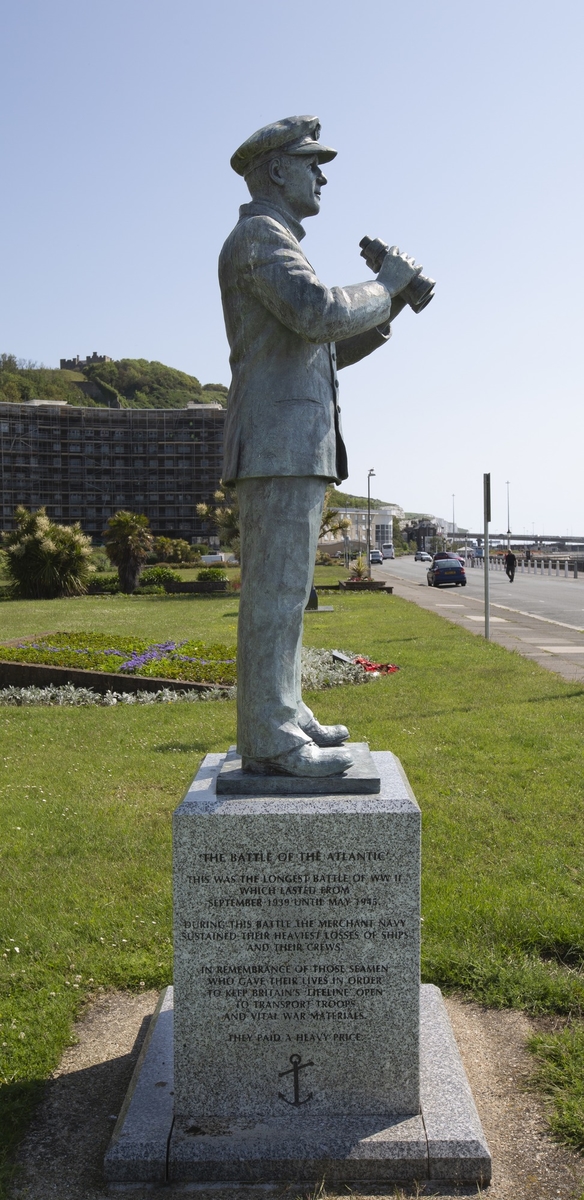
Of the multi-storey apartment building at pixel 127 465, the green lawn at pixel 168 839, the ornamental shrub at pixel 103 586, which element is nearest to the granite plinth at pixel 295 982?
the green lawn at pixel 168 839

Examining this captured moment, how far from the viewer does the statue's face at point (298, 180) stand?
3.36 m

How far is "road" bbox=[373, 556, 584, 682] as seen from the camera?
1505cm

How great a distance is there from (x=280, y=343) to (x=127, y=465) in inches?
4123

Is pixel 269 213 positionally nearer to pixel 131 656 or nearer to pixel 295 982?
pixel 295 982

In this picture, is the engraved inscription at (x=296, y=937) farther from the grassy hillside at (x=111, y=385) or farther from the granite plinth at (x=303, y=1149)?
the grassy hillside at (x=111, y=385)

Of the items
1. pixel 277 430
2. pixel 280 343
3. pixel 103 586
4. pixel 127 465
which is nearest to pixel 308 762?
Answer: pixel 277 430

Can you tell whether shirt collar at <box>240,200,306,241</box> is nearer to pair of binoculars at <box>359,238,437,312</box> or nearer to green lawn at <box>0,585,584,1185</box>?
pair of binoculars at <box>359,238,437,312</box>

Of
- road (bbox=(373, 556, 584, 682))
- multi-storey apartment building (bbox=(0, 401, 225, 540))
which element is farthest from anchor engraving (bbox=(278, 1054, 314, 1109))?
multi-storey apartment building (bbox=(0, 401, 225, 540))

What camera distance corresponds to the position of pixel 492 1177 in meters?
2.98

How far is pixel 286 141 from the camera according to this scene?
3.31 metres

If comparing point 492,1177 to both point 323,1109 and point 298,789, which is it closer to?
point 323,1109

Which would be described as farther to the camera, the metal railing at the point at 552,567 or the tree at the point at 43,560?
the metal railing at the point at 552,567

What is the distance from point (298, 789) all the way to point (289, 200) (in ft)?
6.89

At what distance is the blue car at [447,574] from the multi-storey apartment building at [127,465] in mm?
64469
